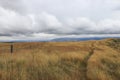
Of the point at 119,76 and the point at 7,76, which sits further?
the point at 119,76

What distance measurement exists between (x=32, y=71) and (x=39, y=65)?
1.14 m

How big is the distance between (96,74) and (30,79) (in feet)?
10.7

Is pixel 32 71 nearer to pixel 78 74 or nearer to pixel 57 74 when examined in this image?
pixel 57 74

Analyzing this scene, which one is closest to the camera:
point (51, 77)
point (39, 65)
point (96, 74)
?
point (51, 77)

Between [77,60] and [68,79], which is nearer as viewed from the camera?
[68,79]

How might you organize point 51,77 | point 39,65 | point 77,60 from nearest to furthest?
point 51,77 < point 39,65 < point 77,60

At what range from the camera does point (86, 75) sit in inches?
348

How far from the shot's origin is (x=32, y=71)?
8.85m

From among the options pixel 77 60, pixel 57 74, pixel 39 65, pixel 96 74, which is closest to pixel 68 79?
pixel 57 74

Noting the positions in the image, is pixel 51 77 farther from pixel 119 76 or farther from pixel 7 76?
pixel 119 76

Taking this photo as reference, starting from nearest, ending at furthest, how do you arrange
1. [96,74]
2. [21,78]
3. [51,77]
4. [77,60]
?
1. [21,78]
2. [51,77]
3. [96,74]
4. [77,60]

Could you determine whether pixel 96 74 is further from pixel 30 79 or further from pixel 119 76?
pixel 30 79

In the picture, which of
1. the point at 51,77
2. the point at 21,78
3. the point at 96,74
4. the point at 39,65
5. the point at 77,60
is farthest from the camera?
the point at 77,60

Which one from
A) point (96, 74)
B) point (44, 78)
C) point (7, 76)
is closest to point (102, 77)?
point (96, 74)
